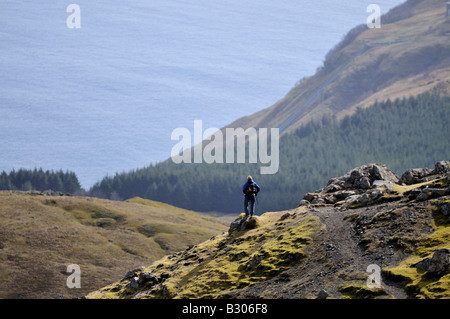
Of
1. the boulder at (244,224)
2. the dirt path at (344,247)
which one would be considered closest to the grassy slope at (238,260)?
the boulder at (244,224)

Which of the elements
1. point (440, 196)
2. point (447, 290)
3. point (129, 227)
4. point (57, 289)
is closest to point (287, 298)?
point (447, 290)

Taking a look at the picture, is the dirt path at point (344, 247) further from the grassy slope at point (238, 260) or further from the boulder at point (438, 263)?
the boulder at point (438, 263)

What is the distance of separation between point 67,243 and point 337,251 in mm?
106715

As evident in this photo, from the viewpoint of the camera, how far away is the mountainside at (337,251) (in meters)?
58.2

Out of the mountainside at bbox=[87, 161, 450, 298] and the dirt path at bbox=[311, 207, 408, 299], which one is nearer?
the dirt path at bbox=[311, 207, 408, 299]

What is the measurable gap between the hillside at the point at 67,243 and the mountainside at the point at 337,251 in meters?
56.3

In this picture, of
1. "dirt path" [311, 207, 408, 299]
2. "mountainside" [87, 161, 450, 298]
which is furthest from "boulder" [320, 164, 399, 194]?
"dirt path" [311, 207, 408, 299]

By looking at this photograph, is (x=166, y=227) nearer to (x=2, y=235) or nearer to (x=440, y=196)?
(x=2, y=235)

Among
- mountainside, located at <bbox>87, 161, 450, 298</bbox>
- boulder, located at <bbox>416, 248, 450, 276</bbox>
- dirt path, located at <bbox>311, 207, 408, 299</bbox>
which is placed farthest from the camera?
mountainside, located at <bbox>87, 161, 450, 298</bbox>

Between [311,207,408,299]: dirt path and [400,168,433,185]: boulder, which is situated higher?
[400,168,433,185]: boulder

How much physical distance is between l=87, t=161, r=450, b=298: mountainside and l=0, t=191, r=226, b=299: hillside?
5632cm

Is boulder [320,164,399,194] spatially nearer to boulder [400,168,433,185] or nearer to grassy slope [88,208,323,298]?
boulder [400,168,433,185]

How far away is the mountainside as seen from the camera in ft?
191
